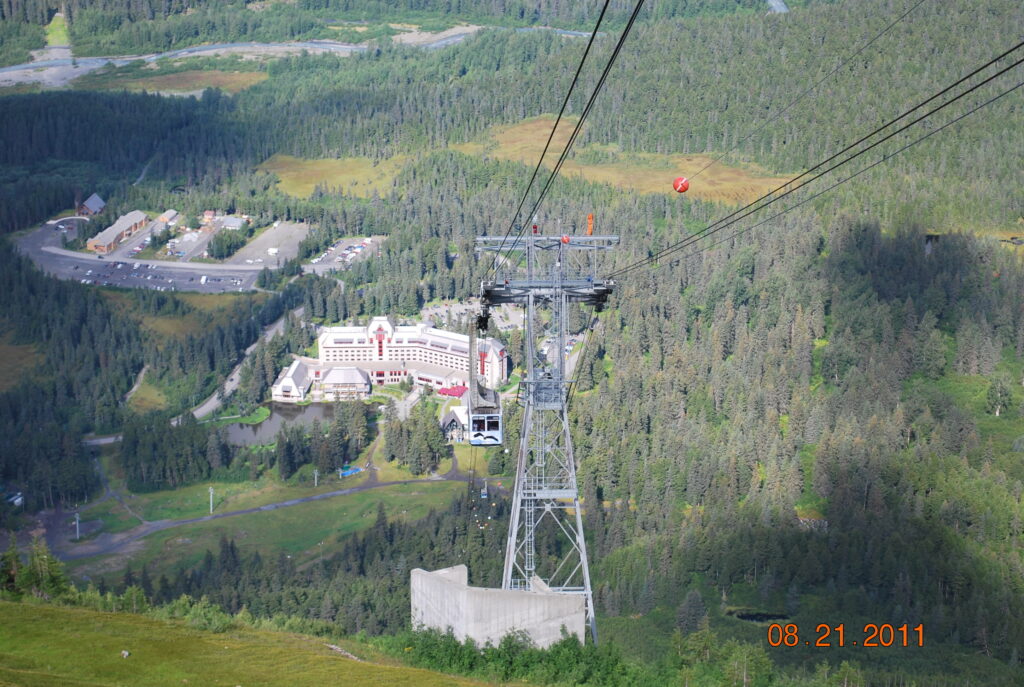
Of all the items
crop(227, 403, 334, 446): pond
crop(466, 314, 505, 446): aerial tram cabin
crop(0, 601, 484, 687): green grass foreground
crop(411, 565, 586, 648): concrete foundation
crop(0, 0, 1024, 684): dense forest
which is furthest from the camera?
crop(227, 403, 334, 446): pond

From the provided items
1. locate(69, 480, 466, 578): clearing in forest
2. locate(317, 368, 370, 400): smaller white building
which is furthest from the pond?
locate(69, 480, 466, 578): clearing in forest

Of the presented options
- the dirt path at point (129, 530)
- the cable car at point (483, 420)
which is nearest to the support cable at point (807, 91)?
the dirt path at point (129, 530)

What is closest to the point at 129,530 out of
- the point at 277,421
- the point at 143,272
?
the point at 277,421

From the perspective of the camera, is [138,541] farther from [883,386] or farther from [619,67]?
[619,67]

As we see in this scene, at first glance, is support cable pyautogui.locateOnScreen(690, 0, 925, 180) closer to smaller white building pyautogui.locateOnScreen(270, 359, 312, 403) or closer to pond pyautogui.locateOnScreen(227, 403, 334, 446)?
smaller white building pyautogui.locateOnScreen(270, 359, 312, 403)

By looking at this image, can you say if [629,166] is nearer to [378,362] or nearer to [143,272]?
[378,362]

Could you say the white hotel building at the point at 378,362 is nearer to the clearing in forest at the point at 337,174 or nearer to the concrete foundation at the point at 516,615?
the clearing in forest at the point at 337,174
